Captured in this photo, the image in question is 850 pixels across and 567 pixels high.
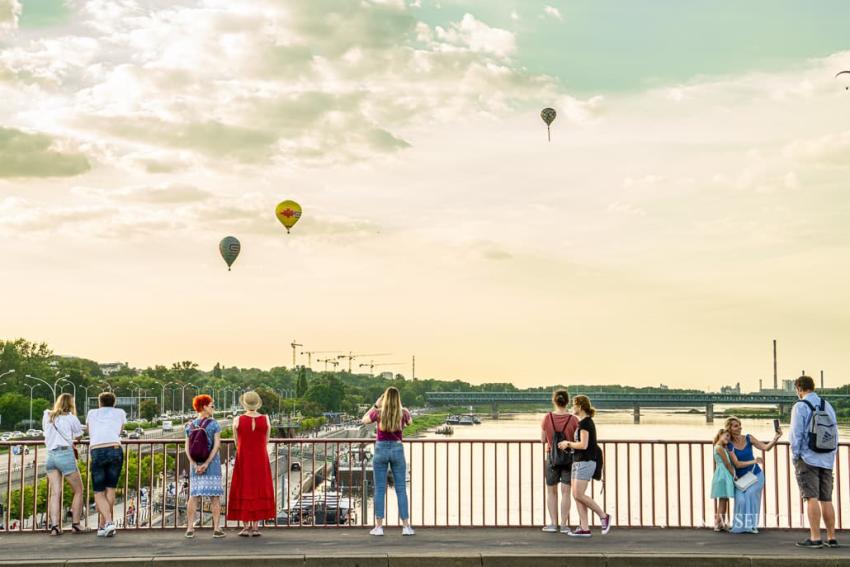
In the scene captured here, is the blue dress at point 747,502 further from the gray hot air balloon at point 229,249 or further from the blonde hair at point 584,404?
the gray hot air balloon at point 229,249

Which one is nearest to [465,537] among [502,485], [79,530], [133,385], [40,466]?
[79,530]

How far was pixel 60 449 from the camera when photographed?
41.7ft

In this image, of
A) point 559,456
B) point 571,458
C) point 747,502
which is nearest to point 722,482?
point 747,502

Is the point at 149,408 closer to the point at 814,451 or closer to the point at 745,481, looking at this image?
the point at 745,481

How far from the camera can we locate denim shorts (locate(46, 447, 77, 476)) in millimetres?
12641

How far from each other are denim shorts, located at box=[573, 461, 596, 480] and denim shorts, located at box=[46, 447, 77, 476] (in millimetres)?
6727

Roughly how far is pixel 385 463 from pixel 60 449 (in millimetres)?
4393

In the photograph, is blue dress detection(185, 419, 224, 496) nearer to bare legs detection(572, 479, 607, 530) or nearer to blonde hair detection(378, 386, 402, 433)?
blonde hair detection(378, 386, 402, 433)

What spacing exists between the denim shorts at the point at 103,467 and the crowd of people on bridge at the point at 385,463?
0.01m

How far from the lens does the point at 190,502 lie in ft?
40.5

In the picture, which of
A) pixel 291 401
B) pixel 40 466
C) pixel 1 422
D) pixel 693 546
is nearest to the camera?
pixel 693 546

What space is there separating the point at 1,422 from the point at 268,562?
421 feet

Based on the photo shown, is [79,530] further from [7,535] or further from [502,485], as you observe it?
[502,485]

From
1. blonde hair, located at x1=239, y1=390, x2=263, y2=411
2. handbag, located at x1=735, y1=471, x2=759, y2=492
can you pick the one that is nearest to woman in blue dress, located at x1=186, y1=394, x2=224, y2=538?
blonde hair, located at x1=239, y1=390, x2=263, y2=411
